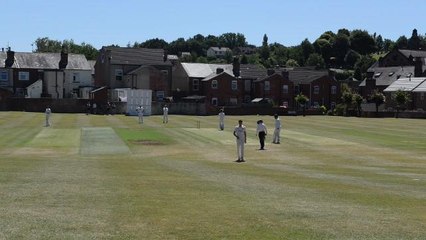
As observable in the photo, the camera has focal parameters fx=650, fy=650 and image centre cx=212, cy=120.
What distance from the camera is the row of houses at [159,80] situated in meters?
95.4

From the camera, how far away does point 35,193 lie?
52.4 ft

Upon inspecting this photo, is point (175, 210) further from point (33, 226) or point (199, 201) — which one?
point (33, 226)

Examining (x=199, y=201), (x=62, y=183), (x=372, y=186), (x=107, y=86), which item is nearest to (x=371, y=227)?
(x=199, y=201)

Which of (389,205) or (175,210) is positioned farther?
(389,205)

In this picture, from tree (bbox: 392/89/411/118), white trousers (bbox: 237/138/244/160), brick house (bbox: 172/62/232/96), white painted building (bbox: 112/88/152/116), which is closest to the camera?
white trousers (bbox: 237/138/244/160)

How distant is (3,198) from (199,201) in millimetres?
4485

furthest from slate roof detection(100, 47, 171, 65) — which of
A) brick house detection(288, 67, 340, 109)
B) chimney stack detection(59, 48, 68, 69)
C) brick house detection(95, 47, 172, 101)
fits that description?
brick house detection(288, 67, 340, 109)

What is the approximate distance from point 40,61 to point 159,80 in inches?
711

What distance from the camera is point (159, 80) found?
9694cm

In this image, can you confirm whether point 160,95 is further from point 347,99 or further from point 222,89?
point 347,99

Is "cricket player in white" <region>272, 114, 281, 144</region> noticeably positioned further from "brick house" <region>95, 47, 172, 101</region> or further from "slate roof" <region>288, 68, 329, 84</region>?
"slate roof" <region>288, 68, 329, 84</region>

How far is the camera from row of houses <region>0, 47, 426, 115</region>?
95438mm

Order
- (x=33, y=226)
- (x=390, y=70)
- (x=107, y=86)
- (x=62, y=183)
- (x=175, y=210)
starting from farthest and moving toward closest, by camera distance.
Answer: (x=390, y=70) < (x=107, y=86) < (x=62, y=183) < (x=175, y=210) < (x=33, y=226)

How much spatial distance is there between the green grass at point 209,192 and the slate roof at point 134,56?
2365 inches
